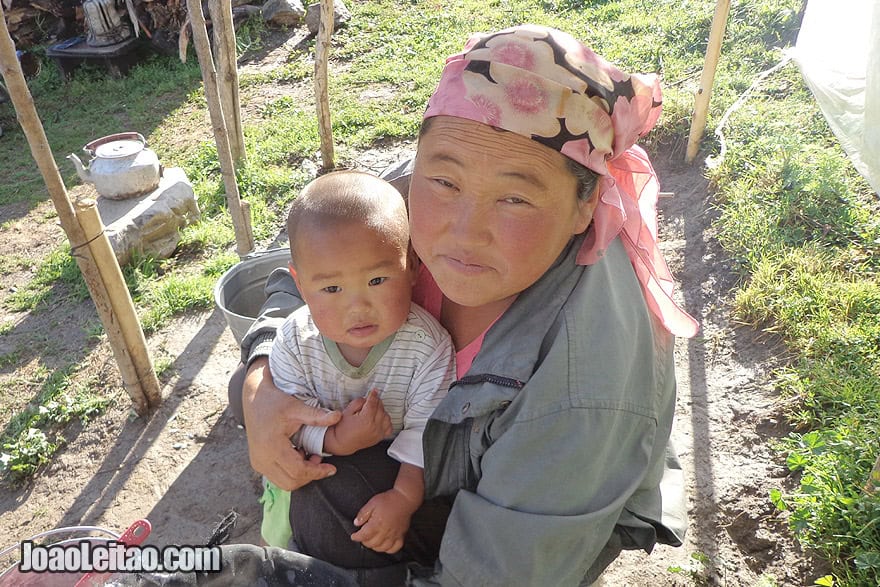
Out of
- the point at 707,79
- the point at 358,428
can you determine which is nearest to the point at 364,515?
the point at 358,428

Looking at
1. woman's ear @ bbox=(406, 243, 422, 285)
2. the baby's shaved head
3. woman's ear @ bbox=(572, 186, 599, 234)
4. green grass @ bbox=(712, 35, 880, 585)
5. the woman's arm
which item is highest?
woman's ear @ bbox=(572, 186, 599, 234)

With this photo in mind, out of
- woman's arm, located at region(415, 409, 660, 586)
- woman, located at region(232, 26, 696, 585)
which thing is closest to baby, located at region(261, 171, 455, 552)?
woman, located at region(232, 26, 696, 585)

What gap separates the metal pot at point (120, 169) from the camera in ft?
15.9

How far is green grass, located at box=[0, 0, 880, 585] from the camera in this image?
284cm

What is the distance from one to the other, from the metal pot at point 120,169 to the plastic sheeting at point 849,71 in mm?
4414

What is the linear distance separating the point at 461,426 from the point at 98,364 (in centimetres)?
312

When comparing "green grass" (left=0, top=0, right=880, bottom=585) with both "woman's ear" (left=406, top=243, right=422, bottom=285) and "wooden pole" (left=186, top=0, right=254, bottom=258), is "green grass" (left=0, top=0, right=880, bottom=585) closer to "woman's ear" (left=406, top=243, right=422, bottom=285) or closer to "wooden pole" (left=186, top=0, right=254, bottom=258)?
"wooden pole" (left=186, top=0, right=254, bottom=258)

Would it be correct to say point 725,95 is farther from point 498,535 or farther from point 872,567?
point 498,535

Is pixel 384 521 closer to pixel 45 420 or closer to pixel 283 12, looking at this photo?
pixel 45 420

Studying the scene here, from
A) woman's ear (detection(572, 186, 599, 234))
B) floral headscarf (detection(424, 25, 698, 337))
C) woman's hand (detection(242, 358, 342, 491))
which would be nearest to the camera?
floral headscarf (detection(424, 25, 698, 337))

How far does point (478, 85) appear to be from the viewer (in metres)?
1.47

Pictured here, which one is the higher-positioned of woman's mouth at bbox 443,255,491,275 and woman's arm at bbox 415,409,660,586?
woman's mouth at bbox 443,255,491,275

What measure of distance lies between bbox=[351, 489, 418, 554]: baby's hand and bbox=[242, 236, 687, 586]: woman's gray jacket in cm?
13

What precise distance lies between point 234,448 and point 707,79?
3790 millimetres
